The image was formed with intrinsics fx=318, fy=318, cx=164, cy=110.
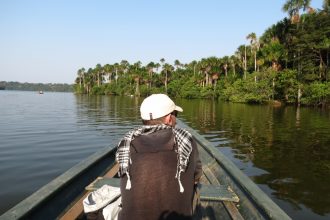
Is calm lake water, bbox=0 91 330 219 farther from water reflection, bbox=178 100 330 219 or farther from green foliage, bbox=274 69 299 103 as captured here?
green foliage, bbox=274 69 299 103

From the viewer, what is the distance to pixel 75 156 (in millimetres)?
11164

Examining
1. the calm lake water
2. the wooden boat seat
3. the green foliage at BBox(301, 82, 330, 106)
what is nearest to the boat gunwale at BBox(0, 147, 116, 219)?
the wooden boat seat

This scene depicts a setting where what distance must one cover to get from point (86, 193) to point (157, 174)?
258 centimetres

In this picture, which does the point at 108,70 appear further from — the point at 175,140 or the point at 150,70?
the point at 175,140

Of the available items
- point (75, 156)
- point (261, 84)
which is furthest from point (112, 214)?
point (261, 84)

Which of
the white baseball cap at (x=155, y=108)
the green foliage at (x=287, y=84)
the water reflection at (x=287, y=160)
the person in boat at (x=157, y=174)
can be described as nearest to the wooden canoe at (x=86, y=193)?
the person in boat at (x=157, y=174)

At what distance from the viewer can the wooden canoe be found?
3424 millimetres

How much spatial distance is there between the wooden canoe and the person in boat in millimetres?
1278

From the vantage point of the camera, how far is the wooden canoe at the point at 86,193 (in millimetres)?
3424

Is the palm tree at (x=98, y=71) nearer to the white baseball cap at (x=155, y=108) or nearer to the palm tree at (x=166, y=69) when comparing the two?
the palm tree at (x=166, y=69)

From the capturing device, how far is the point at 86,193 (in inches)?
184

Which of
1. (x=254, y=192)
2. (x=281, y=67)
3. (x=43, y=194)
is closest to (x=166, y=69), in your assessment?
(x=281, y=67)

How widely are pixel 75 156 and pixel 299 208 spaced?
293 inches

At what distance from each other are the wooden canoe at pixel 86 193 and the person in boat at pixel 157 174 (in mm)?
1278
